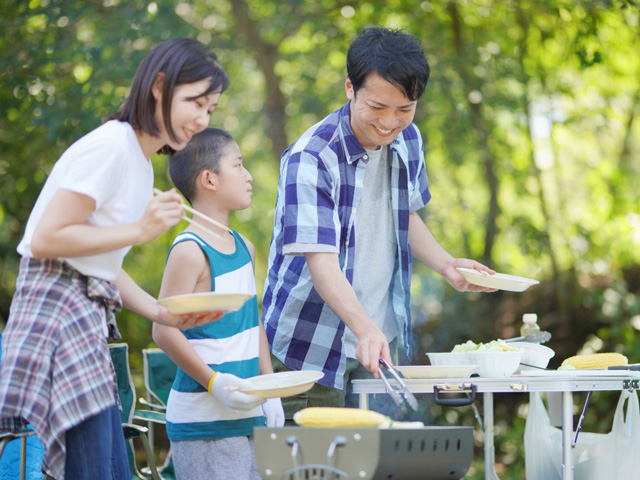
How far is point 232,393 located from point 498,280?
0.82 m

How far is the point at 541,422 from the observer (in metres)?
2.51

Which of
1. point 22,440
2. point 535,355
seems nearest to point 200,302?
point 22,440

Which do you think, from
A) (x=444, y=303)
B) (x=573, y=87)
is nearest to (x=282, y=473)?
(x=444, y=303)

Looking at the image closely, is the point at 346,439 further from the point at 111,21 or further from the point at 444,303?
the point at 444,303

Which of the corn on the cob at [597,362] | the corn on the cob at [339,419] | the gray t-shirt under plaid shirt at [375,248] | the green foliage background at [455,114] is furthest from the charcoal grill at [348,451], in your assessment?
the green foliage background at [455,114]

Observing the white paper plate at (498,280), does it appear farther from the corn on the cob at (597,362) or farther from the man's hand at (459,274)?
the corn on the cob at (597,362)

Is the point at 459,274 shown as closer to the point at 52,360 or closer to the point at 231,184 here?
the point at 231,184

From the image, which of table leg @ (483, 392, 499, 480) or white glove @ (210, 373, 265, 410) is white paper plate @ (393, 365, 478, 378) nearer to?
white glove @ (210, 373, 265, 410)

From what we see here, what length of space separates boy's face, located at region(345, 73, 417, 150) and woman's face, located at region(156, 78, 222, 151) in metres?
0.63

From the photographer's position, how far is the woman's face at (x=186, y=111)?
1.67 meters

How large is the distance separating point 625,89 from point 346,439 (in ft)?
19.5

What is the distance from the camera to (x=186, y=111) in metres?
1.67

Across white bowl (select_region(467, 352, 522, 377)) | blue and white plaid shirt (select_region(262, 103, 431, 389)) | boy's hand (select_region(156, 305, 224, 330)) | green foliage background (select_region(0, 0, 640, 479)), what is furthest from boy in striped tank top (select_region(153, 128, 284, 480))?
green foliage background (select_region(0, 0, 640, 479))

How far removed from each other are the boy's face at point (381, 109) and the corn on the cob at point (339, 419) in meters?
0.94
